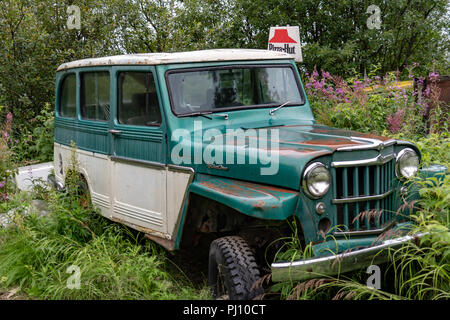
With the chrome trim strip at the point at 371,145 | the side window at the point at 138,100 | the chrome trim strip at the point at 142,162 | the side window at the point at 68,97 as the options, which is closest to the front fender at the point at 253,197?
the chrome trim strip at the point at 371,145

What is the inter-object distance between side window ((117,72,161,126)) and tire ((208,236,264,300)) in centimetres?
129

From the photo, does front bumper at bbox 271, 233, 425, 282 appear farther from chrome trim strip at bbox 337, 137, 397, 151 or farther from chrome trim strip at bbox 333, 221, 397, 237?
chrome trim strip at bbox 337, 137, 397, 151

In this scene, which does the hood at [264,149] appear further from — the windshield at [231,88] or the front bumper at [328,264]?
the front bumper at [328,264]

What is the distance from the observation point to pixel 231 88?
14.8 feet

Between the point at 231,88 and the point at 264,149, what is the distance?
1.10 meters

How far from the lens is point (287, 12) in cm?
1416

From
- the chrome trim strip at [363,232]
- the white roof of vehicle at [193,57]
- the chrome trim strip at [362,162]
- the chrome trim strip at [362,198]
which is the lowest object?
the chrome trim strip at [363,232]

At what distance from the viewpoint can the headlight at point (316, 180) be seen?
128 inches

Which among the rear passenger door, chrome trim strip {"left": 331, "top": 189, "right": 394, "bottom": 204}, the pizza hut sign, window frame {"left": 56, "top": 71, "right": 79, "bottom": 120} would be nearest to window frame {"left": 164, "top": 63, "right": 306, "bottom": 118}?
the rear passenger door

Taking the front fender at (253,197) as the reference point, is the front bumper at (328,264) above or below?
below

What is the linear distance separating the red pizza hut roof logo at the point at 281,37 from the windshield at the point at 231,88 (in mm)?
3261

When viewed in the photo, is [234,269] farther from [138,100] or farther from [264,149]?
[138,100]

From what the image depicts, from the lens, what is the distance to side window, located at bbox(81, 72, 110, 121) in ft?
16.6

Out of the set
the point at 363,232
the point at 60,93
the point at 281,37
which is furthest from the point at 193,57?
the point at 281,37
